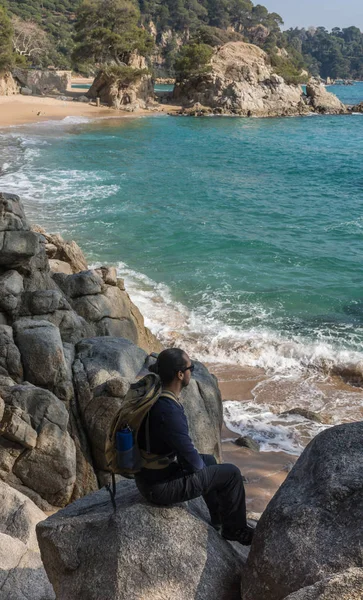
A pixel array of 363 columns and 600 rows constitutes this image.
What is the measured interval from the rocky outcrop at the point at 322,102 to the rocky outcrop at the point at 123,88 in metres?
22.4

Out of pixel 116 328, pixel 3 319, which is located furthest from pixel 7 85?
pixel 3 319

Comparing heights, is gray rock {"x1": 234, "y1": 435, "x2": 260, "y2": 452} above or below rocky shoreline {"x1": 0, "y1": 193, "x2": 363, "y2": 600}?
below

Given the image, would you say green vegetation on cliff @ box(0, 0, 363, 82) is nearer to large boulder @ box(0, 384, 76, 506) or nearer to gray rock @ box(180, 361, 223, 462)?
gray rock @ box(180, 361, 223, 462)

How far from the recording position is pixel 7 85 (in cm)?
6328

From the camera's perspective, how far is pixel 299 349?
13984 mm

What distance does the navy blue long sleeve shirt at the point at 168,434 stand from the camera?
421cm

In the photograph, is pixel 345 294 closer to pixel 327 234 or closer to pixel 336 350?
pixel 336 350

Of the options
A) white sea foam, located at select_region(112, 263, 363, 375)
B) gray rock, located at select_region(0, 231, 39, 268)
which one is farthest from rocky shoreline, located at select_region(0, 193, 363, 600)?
white sea foam, located at select_region(112, 263, 363, 375)

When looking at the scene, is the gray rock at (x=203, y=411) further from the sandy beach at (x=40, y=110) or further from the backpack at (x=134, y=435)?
the sandy beach at (x=40, y=110)

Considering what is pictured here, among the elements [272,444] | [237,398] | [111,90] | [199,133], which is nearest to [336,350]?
[237,398]

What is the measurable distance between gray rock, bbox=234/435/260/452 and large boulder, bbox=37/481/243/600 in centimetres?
539

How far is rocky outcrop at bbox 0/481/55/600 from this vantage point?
4879mm

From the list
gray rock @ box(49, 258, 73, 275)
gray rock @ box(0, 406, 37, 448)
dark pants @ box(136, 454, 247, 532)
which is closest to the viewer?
dark pants @ box(136, 454, 247, 532)

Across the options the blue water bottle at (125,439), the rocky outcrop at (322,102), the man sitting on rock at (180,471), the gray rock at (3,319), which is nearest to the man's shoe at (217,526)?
the man sitting on rock at (180,471)
